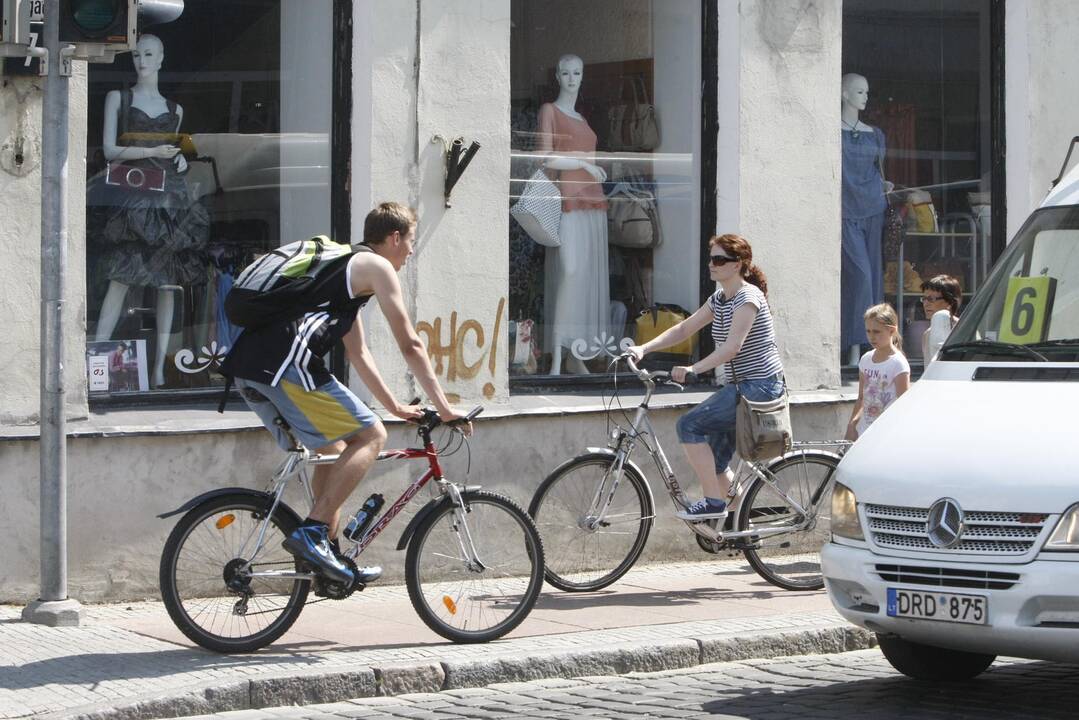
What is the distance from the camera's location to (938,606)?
623 centimetres

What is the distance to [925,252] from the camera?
1291 centimetres

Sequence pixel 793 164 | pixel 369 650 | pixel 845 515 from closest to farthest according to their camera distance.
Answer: pixel 845 515, pixel 369 650, pixel 793 164

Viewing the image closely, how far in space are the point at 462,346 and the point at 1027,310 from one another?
159 inches

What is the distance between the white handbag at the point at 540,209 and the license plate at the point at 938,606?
17.1 ft

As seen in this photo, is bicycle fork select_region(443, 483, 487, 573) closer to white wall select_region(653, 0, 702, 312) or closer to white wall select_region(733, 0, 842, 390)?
white wall select_region(653, 0, 702, 312)

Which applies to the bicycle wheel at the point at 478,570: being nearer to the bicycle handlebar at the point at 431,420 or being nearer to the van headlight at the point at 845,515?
the bicycle handlebar at the point at 431,420

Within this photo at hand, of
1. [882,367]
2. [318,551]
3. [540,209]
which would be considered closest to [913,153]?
[540,209]

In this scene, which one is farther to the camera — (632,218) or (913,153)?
(913,153)

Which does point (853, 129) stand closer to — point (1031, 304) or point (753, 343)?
point (753, 343)

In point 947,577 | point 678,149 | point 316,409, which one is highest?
point 678,149

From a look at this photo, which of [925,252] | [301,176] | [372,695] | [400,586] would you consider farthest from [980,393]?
[925,252]

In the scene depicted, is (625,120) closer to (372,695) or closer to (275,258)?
(275,258)

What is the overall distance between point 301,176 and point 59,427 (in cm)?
267

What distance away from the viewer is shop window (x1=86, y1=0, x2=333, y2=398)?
9719mm
